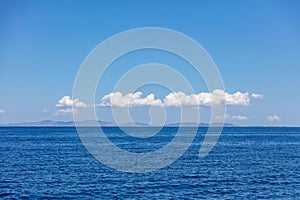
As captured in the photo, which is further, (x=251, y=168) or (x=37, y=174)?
(x=251, y=168)

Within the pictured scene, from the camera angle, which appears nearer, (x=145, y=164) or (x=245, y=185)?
(x=245, y=185)

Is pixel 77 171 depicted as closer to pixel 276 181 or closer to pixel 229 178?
pixel 229 178

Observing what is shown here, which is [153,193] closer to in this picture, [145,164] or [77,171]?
[77,171]

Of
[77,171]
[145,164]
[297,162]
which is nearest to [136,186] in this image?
[77,171]

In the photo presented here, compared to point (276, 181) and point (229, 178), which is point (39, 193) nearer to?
point (229, 178)

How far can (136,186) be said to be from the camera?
57.9 m

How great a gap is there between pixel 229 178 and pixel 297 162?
2905 cm

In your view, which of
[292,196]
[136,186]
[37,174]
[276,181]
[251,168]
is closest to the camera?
[292,196]

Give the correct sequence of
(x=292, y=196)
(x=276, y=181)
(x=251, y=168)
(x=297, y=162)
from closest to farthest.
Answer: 1. (x=292, y=196)
2. (x=276, y=181)
3. (x=251, y=168)
4. (x=297, y=162)

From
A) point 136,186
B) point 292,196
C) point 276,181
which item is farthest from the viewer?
point 276,181

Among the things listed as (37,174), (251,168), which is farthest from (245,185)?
(37,174)

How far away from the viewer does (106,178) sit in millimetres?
64312

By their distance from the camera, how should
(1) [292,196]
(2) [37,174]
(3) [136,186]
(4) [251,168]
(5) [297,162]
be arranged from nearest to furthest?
(1) [292,196] < (3) [136,186] < (2) [37,174] < (4) [251,168] < (5) [297,162]

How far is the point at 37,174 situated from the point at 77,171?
6.42m
